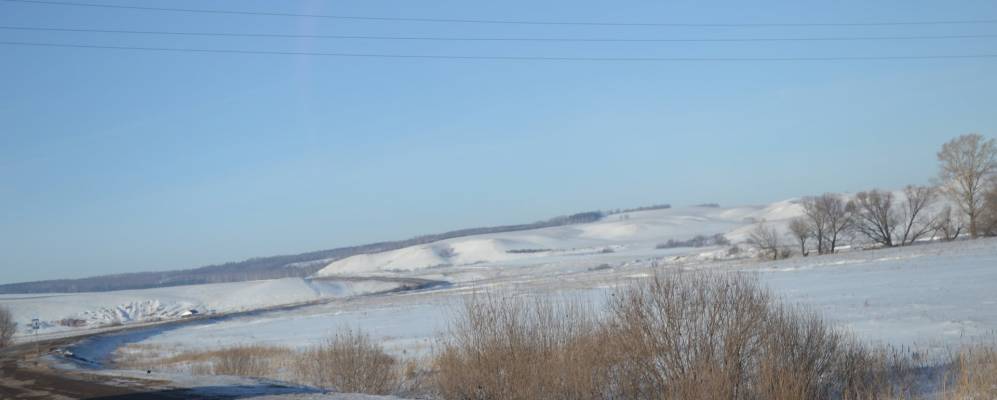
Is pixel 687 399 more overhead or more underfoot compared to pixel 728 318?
more underfoot

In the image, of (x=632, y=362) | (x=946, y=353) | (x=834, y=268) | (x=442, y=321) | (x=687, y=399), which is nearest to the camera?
(x=687, y=399)

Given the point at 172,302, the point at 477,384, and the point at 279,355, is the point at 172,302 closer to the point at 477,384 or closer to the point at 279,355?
the point at 279,355

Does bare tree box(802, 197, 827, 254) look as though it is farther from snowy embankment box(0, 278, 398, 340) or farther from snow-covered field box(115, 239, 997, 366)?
snowy embankment box(0, 278, 398, 340)

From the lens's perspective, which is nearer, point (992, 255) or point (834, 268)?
point (992, 255)

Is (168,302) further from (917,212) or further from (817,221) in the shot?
(917,212)

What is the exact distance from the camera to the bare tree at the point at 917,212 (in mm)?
77125

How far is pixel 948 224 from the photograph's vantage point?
244 feet

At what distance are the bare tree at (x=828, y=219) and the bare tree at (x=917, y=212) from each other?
18.1 ft

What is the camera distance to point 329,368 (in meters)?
19.8

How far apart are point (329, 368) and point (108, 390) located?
5160 mm

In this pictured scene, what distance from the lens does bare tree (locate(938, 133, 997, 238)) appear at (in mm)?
71312

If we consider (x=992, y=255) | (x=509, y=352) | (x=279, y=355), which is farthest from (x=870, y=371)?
(x=992, y=255)

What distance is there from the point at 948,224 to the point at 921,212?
1300 cm

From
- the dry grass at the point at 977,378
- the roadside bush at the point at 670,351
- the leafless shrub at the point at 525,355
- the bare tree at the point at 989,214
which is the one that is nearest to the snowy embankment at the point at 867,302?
the roadside bush at the point at 670,351
